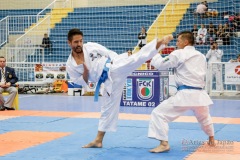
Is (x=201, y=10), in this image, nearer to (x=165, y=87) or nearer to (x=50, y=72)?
(x=50, y=72)

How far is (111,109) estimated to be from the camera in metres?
6.23

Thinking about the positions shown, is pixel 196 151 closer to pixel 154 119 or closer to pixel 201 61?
pixel 154 119

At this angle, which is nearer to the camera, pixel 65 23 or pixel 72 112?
pixel 72 112

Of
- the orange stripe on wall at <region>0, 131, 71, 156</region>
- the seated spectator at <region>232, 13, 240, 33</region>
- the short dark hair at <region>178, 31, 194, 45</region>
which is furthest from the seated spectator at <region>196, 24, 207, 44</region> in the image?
the short dark hair at <region>178, 31, 194, 45</region>

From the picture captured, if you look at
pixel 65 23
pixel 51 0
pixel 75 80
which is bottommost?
pixel 75 80

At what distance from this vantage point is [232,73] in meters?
15.4

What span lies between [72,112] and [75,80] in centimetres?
488

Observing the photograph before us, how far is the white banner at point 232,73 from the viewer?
15.3 metres

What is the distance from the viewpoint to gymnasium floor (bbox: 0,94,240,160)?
5793 mm

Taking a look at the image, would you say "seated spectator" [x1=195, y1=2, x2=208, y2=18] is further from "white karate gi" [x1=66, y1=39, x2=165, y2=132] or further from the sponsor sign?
"white karate gi" [x1=66, y1=39, x2=165, y2=132]

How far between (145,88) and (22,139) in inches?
240

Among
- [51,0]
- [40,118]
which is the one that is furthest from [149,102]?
[51,0]

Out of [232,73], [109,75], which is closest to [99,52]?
[109,75]

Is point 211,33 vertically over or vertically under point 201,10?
under
